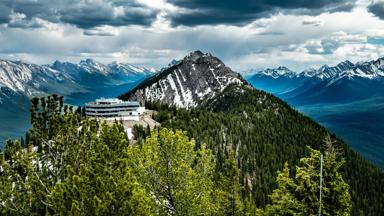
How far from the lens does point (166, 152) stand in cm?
3478

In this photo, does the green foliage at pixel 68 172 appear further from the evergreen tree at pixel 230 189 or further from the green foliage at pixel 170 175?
the evergreen tree at pixel 230 189

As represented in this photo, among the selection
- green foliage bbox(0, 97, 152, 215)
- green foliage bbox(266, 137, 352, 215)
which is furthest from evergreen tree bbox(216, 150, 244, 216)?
green foliage bbox(0, 97, 152, 215)

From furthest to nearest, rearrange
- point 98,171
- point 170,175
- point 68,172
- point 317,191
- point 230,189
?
point 230,189 < point 317,191 < point 170,175 < point 98,171 < point 68,172

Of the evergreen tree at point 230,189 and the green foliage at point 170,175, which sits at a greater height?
the green foliage at point 170,175

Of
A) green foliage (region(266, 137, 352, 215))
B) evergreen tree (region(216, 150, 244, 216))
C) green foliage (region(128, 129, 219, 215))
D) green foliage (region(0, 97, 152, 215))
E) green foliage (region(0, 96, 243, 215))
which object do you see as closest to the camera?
green foliage (region(0, 97, 152, 215))

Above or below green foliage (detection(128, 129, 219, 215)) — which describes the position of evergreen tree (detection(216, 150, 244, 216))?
below

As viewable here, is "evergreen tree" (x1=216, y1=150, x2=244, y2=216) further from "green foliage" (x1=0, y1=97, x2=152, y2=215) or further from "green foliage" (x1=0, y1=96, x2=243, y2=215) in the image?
"green foliage" (x1=0, y1=97, x2=152, y2=215)

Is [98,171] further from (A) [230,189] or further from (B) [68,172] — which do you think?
(A) [230,189]

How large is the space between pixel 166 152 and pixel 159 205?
14.1ft

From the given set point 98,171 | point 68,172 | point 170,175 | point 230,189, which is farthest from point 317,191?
point 68,172

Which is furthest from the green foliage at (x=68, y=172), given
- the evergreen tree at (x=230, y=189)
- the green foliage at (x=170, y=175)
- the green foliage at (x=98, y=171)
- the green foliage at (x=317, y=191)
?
the evergreen tree at (x=230, y=189)

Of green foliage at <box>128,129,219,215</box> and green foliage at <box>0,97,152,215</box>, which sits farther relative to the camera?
green foliage at <box>128,129,219,215</box>

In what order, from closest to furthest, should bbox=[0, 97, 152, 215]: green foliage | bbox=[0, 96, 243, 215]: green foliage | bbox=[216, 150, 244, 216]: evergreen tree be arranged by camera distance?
bbox=[0, 97, 152, 215]: green foliage → bbox=[0, 96, 243, 215]: green foliage → bbox=[216, 150, 244, 216]: evergreen tree

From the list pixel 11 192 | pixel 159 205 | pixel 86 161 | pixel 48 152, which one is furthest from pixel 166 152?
pixel 11 192
